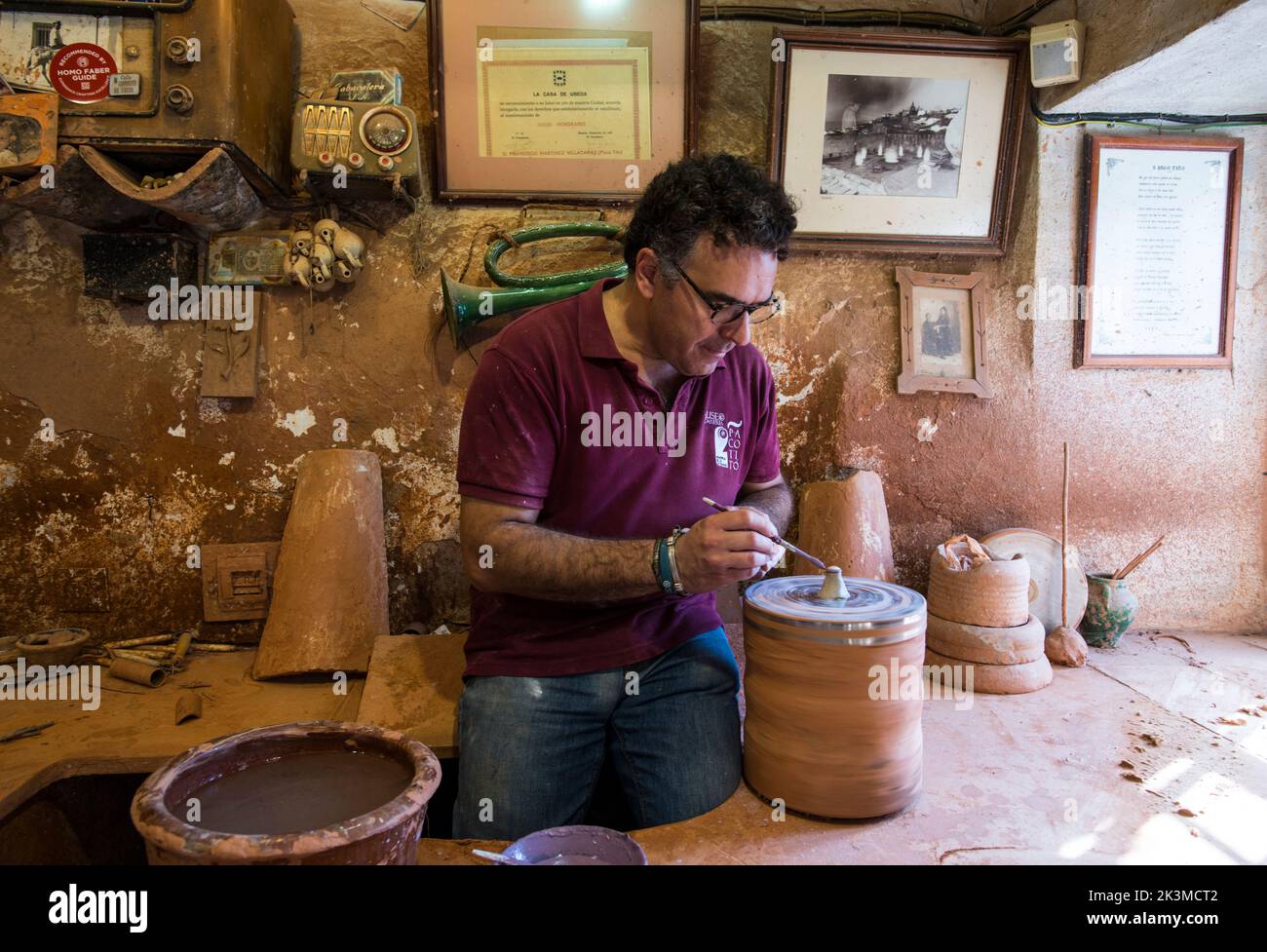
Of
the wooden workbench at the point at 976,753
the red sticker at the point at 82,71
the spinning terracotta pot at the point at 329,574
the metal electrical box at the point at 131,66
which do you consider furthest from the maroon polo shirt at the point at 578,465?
the red sticker at the point at 82,71

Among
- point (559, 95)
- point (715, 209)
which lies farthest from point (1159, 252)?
point (559, 95)

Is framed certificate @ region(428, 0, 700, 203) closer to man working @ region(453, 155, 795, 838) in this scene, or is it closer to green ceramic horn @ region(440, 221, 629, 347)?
green ceramic horn @ region(440, 221, 629, 347)

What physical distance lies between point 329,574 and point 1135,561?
3.52m

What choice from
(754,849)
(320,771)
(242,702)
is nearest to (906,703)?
(754,849)

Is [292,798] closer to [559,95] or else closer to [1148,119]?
[559,95]

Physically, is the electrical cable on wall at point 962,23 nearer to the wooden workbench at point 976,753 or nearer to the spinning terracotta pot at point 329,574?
the wooden workbench at point 976,753

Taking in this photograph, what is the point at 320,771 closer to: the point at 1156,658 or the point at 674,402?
the point at 674,402

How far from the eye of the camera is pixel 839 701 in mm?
1944

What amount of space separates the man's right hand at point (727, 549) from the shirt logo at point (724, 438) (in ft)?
1.68

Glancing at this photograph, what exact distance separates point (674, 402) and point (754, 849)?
4.08 ft

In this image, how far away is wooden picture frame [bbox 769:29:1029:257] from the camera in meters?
3.16

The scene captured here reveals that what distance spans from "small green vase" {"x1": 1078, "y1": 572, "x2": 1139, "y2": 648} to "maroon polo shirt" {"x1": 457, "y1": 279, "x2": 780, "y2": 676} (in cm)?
211
